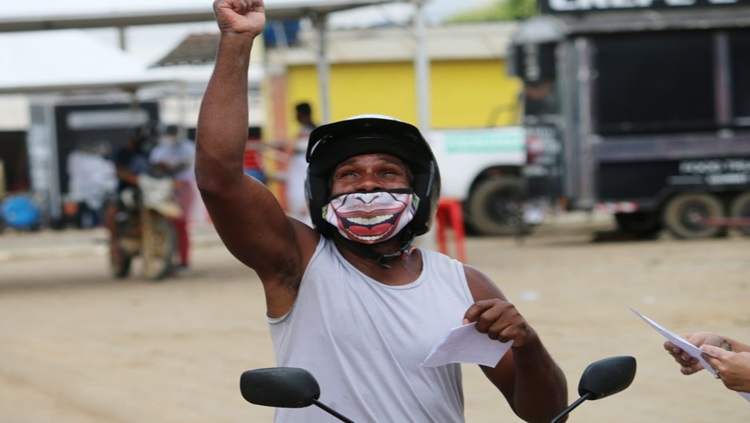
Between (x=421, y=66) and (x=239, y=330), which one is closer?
(x=239, y=330)

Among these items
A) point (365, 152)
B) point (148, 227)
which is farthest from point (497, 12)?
point (365, 152)

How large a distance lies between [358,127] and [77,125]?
26.2m

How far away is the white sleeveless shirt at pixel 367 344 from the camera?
9.73 ft

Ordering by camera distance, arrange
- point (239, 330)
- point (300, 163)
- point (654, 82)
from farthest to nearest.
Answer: point (654, 82) < point (300, 163) < point (239, 330)

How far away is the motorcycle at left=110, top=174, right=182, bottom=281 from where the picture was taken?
13961 mm

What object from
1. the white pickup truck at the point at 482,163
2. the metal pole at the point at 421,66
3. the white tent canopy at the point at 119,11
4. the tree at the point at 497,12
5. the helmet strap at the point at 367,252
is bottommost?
the white pickup truck at the point at 482,163

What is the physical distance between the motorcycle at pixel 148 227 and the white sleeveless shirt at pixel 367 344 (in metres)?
11.0

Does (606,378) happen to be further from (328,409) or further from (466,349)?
(328,409)

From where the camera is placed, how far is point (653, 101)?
17078 millimetres

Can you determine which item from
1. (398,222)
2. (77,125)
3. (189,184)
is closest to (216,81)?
(398,222)

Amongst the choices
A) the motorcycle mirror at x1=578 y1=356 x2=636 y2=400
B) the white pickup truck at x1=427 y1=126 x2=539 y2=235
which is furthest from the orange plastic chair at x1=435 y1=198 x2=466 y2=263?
the motorcycle mirror at x1=578 y1=356 x2=636 y2=400

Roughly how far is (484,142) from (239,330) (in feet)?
32.5

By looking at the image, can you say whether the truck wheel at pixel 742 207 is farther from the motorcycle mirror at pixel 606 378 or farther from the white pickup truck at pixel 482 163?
the motorcycle mirror at pixel 606 378

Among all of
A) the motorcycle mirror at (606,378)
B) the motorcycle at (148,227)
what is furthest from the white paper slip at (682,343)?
the motorcycle at (148,227)
